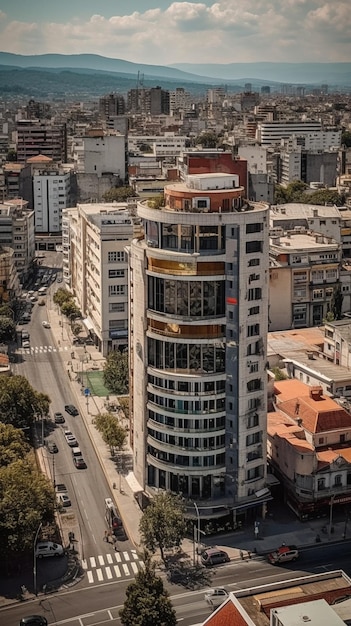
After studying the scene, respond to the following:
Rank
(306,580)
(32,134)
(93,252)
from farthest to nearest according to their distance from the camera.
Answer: (32,134) < (93,252) < (306,580)

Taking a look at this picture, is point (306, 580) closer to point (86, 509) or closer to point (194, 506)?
point (194, 506)

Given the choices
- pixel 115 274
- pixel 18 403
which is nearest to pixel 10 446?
pixel 18 403

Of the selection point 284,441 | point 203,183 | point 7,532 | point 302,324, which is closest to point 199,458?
point 284,441

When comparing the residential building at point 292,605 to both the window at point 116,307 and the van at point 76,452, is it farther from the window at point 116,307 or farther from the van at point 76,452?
the window at point 116,307

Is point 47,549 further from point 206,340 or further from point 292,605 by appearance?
point 292,605

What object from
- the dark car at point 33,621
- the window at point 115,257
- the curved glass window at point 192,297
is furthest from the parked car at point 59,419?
the dark car at point 33,621

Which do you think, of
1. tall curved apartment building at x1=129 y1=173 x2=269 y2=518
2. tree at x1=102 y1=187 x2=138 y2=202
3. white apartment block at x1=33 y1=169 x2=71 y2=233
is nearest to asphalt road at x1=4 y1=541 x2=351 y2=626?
tall curved apartment building at x1=129 y1=173 x2=269 y2=518
